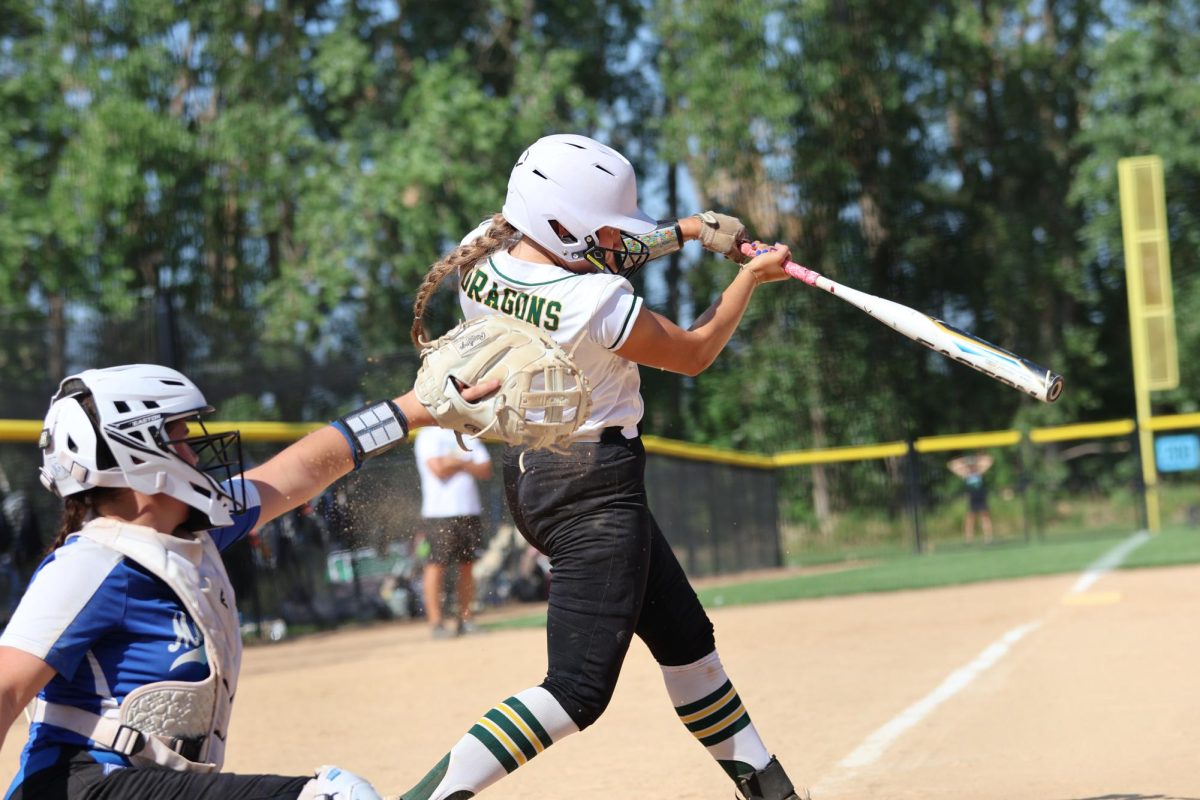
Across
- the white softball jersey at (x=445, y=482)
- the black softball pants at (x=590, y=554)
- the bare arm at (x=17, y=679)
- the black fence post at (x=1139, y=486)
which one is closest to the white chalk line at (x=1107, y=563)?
the black fence post at (x=1139, y=486)

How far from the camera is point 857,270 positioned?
967 inches

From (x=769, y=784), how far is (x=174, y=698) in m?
1.86

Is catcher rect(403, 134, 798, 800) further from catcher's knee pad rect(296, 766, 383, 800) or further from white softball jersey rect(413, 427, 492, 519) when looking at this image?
white softball jersey rect(413, 427, 492, 519)

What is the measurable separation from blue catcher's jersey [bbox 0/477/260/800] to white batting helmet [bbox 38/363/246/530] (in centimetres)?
13

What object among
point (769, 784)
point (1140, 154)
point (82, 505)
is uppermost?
point (1140, 154)

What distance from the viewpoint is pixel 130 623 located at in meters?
2.42

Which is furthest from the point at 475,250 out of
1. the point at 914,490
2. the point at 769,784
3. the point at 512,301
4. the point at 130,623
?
the point at 914,490

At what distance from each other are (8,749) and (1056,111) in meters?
30.2

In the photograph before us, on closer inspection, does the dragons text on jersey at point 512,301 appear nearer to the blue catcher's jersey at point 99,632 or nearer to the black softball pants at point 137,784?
the blue catcher's jersey at point 99,632

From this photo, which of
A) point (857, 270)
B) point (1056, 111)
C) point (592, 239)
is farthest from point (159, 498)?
point (1056, 111)

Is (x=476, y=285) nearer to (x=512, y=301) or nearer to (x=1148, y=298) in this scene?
(x=512, y=301)

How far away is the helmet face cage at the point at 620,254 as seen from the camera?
340cm

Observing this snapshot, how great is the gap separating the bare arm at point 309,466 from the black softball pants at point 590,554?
587 millimetres

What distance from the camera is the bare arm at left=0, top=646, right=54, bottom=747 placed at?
225cm
